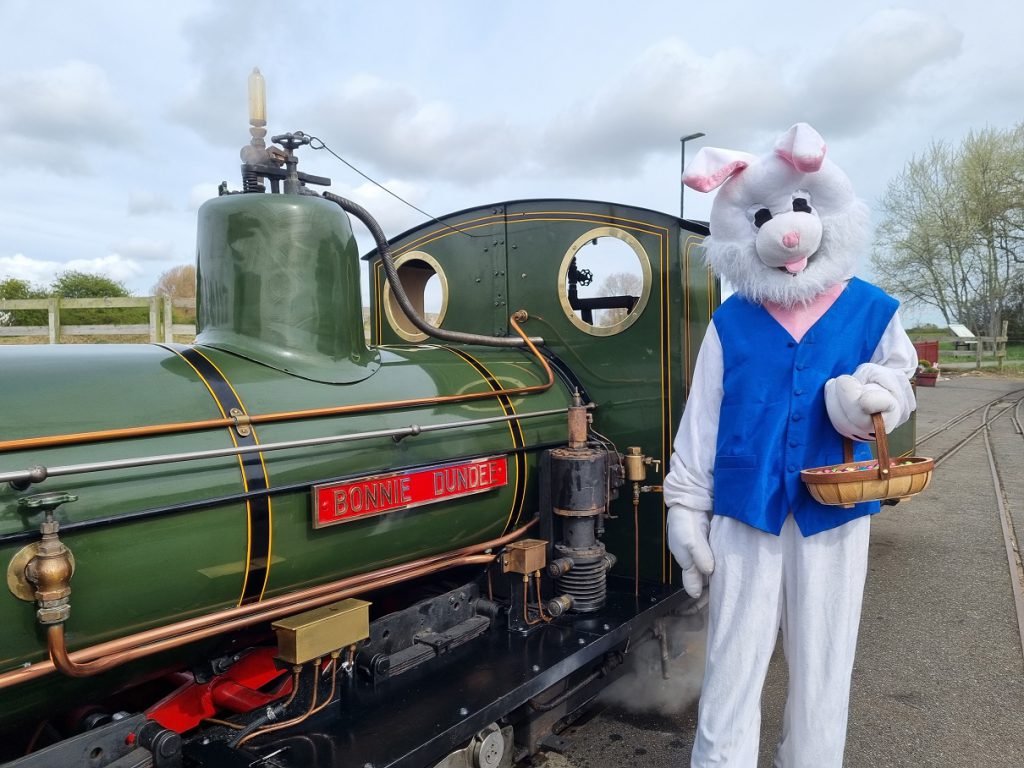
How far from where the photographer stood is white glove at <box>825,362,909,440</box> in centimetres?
213

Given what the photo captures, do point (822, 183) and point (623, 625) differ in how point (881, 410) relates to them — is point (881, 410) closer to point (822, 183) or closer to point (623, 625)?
point (822, 183)

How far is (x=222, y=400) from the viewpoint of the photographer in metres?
2.30

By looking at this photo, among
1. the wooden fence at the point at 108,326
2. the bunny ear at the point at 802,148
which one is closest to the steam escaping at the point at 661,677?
the bunny ear at the point at 802,148

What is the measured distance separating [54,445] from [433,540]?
4.52 ft

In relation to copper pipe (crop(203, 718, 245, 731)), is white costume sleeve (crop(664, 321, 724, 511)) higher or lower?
higher

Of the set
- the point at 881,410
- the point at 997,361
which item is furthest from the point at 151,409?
the point at 997,361

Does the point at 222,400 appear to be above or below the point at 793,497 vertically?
above

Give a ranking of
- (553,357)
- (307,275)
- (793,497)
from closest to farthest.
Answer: (793,497)
(307,275)
(553,357)

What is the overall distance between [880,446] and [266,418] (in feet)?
5.89

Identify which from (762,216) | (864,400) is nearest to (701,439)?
(864,400)

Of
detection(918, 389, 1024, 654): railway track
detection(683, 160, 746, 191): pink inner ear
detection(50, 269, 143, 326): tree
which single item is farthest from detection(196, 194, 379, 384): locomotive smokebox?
detection(50, 269, 143, 326): tree

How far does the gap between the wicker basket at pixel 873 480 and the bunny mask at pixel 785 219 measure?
19.9 inches

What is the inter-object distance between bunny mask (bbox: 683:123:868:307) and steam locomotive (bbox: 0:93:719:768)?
3.15 ft

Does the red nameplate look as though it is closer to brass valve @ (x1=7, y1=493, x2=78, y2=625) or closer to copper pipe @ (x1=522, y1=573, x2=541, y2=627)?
copper pipe @ (x1=522, y1=573, x2=541, y2=627)
